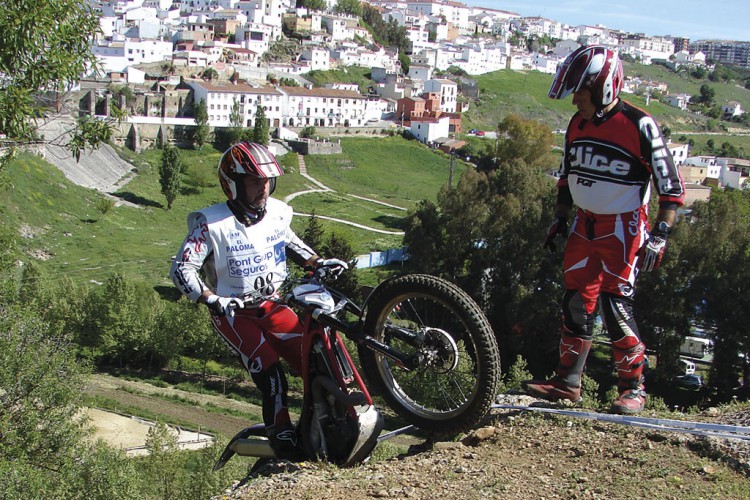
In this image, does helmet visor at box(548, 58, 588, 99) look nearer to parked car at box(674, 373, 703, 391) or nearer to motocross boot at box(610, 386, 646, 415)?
motocross boot at box(610, 386, 646, 415)

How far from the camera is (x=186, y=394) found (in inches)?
1325

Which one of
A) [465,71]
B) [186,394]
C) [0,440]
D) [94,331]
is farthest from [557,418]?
[465,71]

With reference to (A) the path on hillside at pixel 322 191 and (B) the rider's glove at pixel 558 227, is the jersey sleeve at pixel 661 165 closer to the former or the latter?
(B) the rider's glove at pixel 558 227

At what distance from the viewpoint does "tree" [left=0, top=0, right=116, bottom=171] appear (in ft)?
34.9

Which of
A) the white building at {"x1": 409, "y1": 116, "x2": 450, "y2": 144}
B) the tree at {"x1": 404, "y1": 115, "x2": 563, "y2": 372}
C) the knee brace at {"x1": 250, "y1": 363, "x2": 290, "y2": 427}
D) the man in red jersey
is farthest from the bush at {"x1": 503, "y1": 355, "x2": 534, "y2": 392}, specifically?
the white building at {"x1": 409, "y1": 116, "x2": 450, "y2": 144}

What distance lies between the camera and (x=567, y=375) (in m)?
7.64

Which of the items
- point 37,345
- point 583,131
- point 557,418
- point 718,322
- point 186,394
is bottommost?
point 186,394

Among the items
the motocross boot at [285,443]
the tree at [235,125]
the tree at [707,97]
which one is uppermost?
the tree at [707,97]

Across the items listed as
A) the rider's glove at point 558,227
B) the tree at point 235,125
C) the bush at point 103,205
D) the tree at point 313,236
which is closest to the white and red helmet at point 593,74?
the rider's glove at point 558,227

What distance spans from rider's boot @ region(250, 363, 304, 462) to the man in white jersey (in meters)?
0.01

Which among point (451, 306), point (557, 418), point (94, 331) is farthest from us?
point (94, 331)

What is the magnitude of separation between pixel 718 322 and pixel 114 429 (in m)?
26.2

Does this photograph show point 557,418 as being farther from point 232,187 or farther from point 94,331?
point 94,331

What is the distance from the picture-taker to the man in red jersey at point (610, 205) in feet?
22.7
